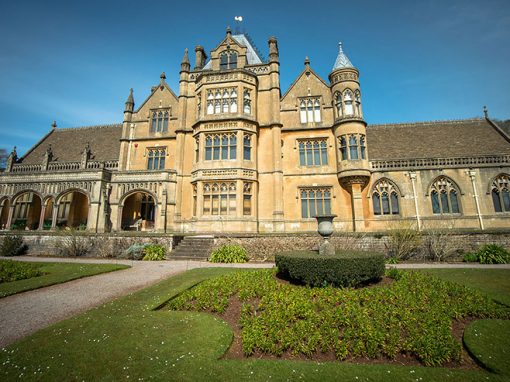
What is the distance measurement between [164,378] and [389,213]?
73.5 feet

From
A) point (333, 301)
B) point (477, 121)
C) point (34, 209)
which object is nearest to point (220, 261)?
point (333, 301)

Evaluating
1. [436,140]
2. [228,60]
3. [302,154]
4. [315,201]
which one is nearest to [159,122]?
[228,60]

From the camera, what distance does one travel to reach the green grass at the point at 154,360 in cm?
404

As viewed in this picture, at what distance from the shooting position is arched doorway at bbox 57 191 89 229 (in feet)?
87.1

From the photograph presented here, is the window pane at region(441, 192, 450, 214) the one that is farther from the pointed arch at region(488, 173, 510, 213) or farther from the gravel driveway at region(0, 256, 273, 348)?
the gravel driveway at region(0, 256, 273, 348)

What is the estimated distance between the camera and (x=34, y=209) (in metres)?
27.0

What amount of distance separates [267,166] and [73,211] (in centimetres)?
2119

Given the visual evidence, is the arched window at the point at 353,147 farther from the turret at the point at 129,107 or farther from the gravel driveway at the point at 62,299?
the turret at the point at 129,107

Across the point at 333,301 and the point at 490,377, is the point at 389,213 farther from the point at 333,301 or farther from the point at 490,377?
the point at 490,377

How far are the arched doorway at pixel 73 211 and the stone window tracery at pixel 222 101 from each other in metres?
16.8

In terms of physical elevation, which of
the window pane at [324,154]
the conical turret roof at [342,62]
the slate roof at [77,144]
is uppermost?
the conical turret roof at [342,62]

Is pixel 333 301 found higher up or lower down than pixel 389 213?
lower down

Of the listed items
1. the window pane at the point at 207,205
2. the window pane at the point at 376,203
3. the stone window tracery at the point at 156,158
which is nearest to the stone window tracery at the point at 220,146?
the window pane at the point at 207,205

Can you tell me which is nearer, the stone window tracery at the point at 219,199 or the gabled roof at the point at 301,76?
the stone window tracery at the point at 219,199
